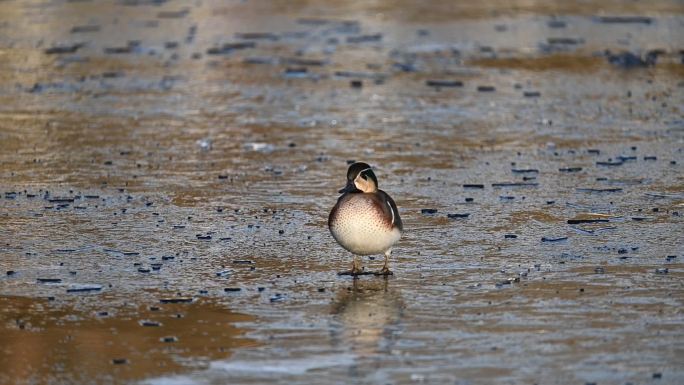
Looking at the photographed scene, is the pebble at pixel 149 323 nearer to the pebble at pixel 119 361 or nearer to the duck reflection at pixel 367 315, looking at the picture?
the pebble at pixel 119 361

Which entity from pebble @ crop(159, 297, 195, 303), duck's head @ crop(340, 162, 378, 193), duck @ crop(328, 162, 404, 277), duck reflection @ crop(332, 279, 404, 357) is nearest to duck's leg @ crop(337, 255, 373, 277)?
duck @ crop(328, 162, 404, 277)

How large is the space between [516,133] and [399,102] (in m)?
2.06

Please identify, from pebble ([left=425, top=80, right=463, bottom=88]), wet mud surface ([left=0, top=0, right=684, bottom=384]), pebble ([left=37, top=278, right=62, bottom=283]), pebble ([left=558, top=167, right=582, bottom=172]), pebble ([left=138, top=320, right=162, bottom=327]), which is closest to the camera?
wet mud surface ([left=0, top=0, right=684, bottom=384])

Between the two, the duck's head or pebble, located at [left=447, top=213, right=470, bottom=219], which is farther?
pebble, located at [left=447, top=213, right=470, bottom=219]

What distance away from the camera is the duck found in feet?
23.9

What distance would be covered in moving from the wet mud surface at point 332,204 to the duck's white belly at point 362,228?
0.64 feet

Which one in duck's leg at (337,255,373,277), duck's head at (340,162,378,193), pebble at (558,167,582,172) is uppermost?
duck's head at (340,162,378,193)

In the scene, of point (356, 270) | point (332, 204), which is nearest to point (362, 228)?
point (356, 270)

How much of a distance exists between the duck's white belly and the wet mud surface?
20 cm

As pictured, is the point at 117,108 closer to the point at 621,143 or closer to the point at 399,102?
the point at 399,102

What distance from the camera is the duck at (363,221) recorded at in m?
7.27

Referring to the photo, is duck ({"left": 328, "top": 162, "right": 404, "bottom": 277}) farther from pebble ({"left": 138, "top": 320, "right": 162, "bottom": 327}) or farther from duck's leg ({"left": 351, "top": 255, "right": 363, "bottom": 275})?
pebble ({"left": 138, "top": 320, "right": 162, "bottom": 327})

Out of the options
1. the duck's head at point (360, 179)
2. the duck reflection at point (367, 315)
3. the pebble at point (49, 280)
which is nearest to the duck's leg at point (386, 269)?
the duck reflection at point (367, 315)

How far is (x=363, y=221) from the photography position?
7.25 metres
